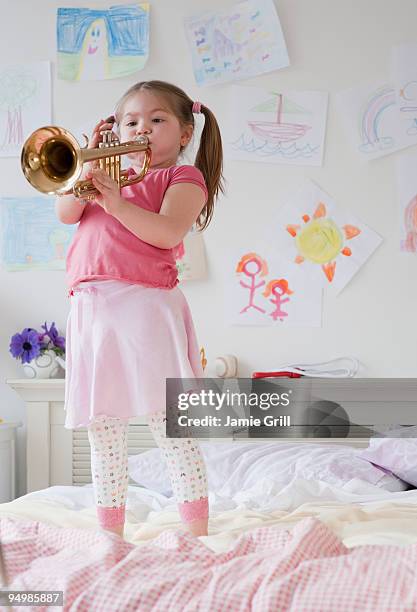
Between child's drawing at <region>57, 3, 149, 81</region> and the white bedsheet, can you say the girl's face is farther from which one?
child's drawing at <region>57, 3, 149, 81</region>

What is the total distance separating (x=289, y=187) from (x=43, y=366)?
940 mm

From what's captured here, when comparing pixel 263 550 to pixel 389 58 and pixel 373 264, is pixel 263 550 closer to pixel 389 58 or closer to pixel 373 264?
pixel 373 264

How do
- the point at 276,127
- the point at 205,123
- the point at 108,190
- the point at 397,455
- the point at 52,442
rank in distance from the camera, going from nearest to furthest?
1. the point at 108,190
2. the point at 205,123
3. the point at 397,455
4. the point at 52,442
5. the point at 276,127

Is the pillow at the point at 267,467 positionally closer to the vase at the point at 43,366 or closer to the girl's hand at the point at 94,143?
the vase at the point at 43,366

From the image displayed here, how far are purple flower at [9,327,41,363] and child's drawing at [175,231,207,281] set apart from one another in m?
0.49

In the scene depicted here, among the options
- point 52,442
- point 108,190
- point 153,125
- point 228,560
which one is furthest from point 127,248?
point 52,442

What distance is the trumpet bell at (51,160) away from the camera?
140 cm

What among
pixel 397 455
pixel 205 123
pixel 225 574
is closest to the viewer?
pixel 225 574

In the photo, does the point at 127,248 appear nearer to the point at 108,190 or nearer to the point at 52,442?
the point at 108,190

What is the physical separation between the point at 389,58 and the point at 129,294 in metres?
1.61

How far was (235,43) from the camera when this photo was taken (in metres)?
2.74

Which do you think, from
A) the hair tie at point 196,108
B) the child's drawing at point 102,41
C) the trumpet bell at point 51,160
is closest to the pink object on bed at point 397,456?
the hair tie at point 196,108

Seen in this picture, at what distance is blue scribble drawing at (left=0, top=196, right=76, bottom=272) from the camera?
2744 millimetres

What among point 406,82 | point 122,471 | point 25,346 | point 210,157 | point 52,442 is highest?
point 406,82
